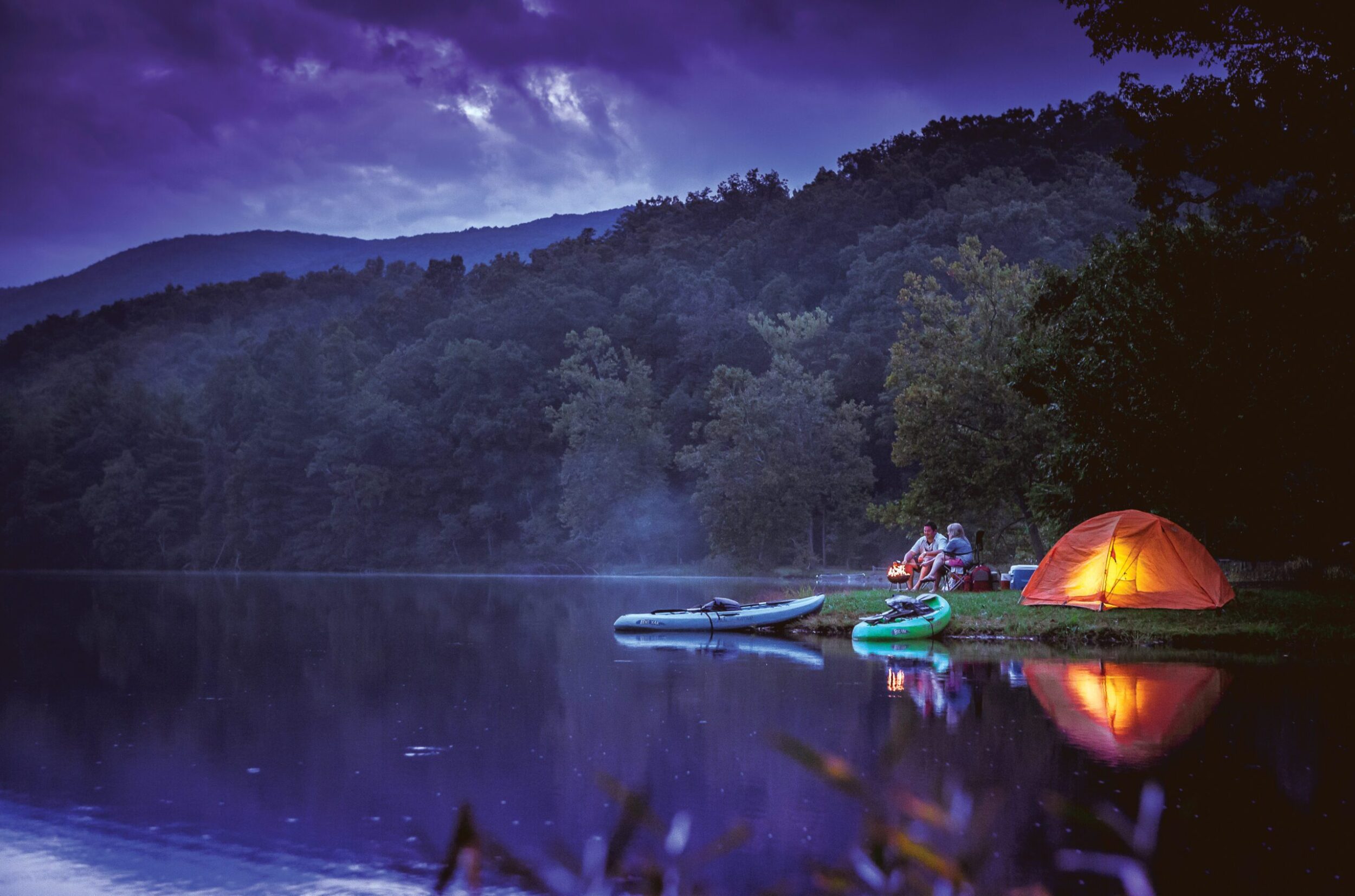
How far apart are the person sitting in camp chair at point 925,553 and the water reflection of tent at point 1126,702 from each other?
8.30 m

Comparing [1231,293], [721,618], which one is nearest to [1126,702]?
[1231,293]

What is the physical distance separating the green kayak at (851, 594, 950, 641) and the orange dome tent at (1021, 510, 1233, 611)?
2581mm

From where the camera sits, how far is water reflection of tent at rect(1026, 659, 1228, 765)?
11711mm

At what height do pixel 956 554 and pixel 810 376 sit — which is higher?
pixel 810 376

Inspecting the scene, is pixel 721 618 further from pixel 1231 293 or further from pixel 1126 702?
pixel 1126 702

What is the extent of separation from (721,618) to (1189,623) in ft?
30.7

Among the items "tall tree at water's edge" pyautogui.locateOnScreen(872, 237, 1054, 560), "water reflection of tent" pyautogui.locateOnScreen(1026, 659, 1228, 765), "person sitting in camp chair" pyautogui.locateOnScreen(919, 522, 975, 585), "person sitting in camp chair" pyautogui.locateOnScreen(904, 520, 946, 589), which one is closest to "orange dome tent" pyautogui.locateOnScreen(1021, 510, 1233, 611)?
"person sitting in camp chair" pyautogui.locateOnScreen(919, 522, 975, 585)

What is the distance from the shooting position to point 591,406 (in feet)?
269

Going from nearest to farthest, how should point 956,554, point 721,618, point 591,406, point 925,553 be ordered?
point 721,618
point 956,554
point 925,553
point 591,406

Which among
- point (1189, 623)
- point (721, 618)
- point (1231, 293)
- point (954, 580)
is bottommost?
point (721, 618)

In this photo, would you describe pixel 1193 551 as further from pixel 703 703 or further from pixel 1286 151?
pixel 703 703

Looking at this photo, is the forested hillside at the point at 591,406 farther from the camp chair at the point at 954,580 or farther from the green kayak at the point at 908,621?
the green kayak at the point at 908,621

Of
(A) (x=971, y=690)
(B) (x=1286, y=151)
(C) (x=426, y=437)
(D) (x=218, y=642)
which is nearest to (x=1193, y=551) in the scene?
(B) (x=1286, y=151)

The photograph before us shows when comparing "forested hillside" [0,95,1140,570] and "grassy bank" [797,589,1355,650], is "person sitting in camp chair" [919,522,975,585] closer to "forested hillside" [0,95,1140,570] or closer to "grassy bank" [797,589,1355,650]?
"grassy bank" [797,589,1355,650]
